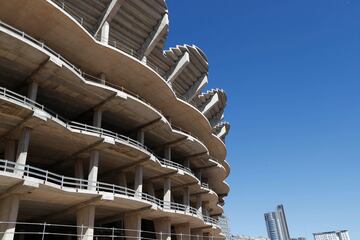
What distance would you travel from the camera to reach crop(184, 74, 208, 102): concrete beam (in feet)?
116

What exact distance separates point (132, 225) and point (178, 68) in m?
15.9

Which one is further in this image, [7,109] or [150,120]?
[150,120]

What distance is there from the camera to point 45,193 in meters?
17.2

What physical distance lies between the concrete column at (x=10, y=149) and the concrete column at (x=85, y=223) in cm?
528

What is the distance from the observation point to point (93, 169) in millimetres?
20938

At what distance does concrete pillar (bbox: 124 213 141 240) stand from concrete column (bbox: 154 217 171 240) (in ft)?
11.6

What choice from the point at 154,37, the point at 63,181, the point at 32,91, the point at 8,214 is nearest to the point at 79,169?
the point at 63,181

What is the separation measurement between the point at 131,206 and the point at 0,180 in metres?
9.67

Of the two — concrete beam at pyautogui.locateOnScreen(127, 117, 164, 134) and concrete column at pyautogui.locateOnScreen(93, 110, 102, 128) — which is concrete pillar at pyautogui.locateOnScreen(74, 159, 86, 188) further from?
concrete beam at pyautogui.locateOnScreen(127, 117, 164, 134)

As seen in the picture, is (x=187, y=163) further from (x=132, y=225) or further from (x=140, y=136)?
(x=132, y=225)

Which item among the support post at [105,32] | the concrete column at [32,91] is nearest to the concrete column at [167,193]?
the support post at [105,32]

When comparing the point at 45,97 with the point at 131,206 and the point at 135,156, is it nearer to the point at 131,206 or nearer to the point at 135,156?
the point at 135,156

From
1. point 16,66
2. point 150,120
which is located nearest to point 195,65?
point 150,120

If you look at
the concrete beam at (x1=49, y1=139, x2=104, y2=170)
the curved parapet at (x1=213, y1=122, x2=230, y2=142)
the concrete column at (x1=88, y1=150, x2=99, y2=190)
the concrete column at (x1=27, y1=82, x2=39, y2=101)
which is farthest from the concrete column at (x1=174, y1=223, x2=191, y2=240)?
the concrete column at (x1=27, y1=82, x2=39, y2=101)
